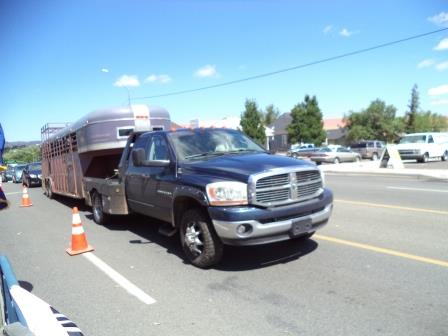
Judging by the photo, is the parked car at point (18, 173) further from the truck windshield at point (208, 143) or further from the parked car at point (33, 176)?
the truck windshield at point (208, 143)

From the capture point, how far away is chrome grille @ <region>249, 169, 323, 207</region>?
4.80 metres

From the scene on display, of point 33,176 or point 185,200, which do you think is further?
point 33,176

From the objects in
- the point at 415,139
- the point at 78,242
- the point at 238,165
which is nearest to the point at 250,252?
the point at 238,165

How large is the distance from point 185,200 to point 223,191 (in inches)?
35.9

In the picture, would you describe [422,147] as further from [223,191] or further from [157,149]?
[223,191]

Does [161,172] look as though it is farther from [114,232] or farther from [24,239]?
[24,239]

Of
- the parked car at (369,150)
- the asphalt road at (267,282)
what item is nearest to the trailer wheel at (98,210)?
the asphalt road at (267,282)

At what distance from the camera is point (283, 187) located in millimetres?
5008

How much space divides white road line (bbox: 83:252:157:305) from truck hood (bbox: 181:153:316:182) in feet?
5.29

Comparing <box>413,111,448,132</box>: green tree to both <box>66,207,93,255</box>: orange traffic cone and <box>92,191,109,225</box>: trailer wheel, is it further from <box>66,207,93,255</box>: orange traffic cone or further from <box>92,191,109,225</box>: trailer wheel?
<box>66,207,93,255</box>: orange traffic cone

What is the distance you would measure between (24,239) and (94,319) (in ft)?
16.4

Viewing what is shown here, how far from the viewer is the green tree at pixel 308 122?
5100 cm

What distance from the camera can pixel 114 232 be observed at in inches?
324

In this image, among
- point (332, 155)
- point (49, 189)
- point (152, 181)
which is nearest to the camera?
point (152, 181)
